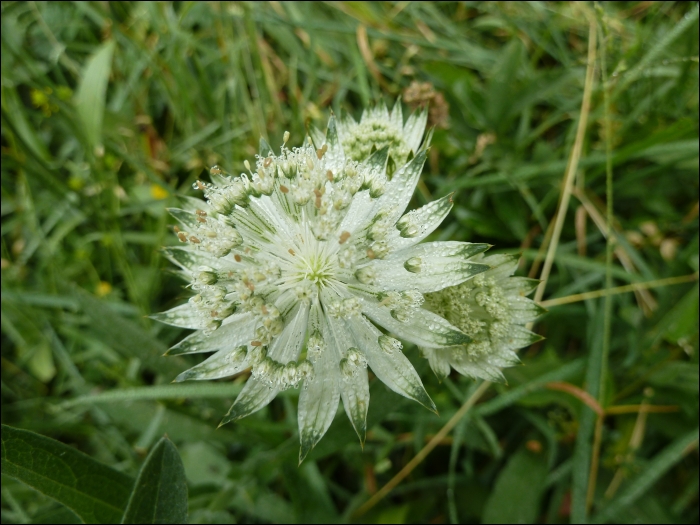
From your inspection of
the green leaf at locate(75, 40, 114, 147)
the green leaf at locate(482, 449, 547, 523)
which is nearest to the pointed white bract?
the green leaf at locate(482, 449, 547, 523)

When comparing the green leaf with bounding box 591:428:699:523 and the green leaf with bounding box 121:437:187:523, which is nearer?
the green leaf with bounding box 121:437:187:523

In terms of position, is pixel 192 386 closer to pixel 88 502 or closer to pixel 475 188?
pixel 88 502

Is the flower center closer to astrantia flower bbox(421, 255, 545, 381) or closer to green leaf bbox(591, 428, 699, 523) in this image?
astrantia flower bbox(421, 255, 545, 381)

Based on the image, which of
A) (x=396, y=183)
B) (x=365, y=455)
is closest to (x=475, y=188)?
(x=396, y=183)

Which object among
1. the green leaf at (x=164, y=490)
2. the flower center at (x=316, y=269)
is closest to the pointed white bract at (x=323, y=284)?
the flower center at (x=316, y=269)

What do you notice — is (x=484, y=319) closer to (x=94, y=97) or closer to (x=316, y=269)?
(x=316, y=269)

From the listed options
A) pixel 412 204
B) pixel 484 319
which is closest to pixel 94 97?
pixel 412 204
